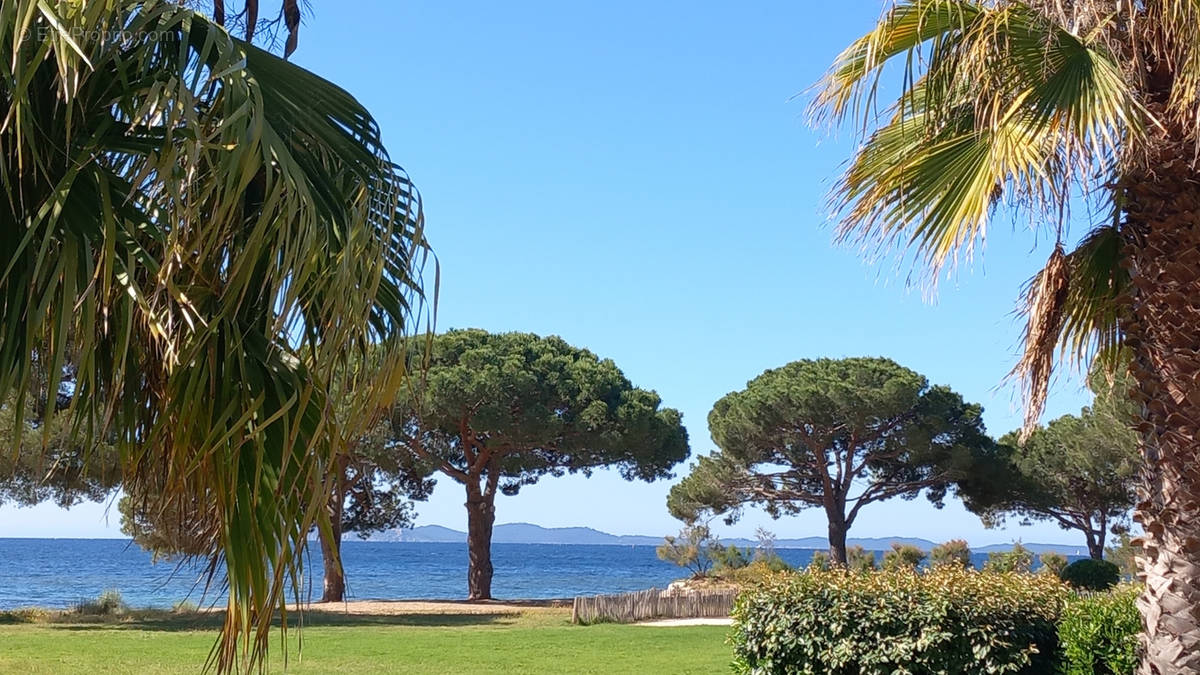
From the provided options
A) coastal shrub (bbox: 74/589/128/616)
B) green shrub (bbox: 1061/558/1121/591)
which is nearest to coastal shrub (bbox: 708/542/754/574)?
green shrub (bbox: 1061/558/1121/591)

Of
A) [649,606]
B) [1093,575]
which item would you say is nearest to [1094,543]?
[1093,575]

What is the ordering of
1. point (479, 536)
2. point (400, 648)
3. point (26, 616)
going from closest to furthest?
point (400, 648), point (26, 616), point (479, 536)

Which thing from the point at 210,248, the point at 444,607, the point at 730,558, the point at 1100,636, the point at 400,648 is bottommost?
the point at 400,648

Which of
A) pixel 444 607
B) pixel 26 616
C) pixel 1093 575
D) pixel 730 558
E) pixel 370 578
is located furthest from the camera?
pixel 370 578

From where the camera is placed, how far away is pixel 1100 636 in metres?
8.56

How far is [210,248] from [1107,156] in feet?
14.9

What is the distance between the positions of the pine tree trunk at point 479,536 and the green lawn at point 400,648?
8.68 meters

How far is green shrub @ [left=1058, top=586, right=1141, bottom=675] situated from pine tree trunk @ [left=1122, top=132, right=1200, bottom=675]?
237cm

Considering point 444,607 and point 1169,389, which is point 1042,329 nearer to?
Result: point 1169,389

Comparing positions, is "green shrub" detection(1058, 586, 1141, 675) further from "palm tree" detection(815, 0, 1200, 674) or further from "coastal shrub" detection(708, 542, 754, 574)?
"coastal shrub" detection(708, 542, 754, 574)

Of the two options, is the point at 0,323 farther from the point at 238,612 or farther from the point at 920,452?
the point at 920,452

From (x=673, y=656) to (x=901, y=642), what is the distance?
542 centimetres

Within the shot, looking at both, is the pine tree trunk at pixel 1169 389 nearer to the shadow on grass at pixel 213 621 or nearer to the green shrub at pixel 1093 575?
the shadow on grass at pixel 213 621

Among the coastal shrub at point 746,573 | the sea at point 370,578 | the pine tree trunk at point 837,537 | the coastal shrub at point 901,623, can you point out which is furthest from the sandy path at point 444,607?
the coastal shrub at point 901,623
